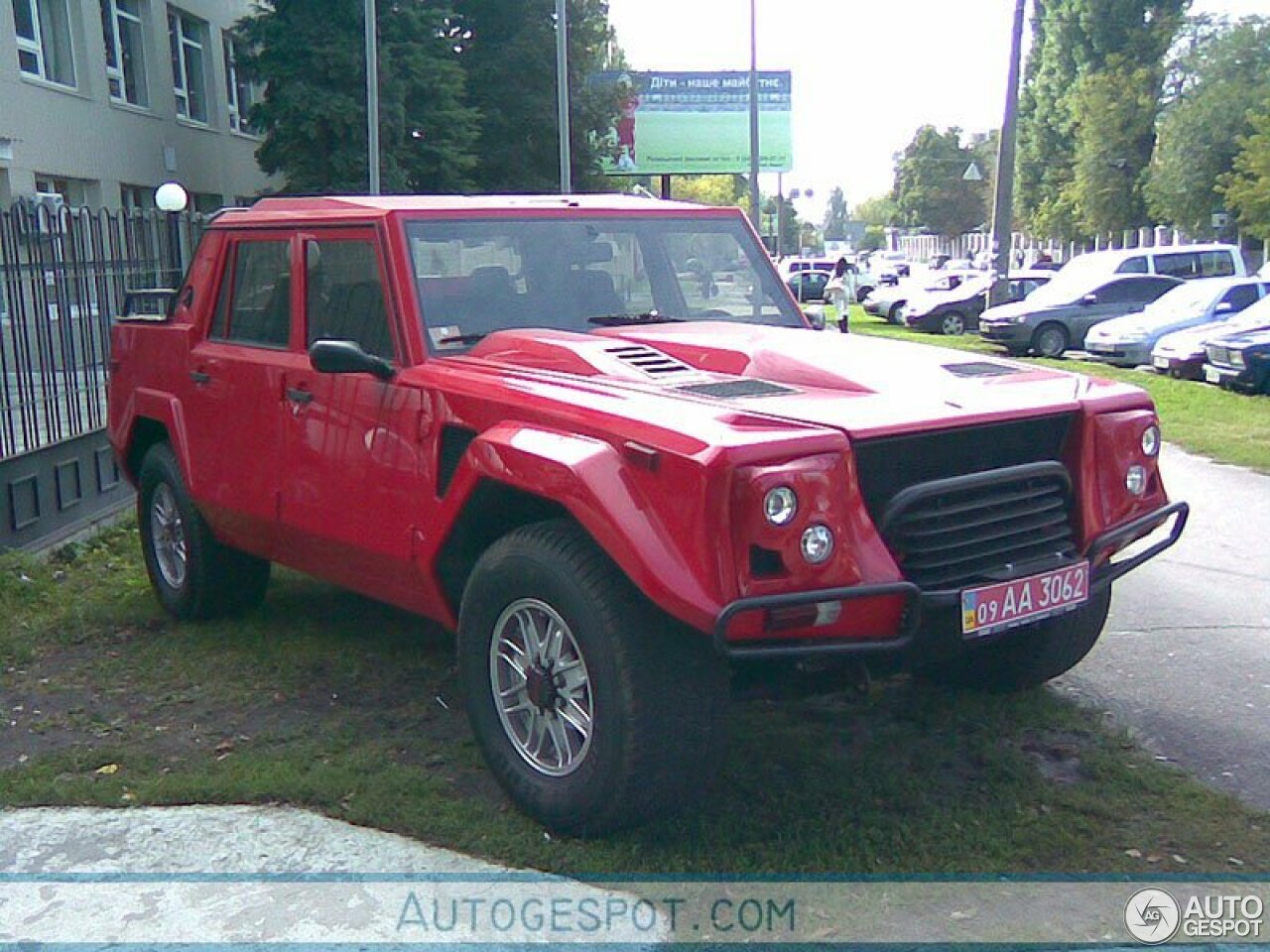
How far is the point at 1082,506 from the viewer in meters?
4.36

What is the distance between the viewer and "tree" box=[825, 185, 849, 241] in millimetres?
145125

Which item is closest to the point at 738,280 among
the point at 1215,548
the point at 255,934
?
the point at 255,934

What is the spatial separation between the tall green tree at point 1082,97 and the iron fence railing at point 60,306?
167ft

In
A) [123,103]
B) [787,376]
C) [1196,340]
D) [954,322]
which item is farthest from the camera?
[954,322]

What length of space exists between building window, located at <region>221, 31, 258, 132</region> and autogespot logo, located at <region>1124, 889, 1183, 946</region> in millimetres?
27144

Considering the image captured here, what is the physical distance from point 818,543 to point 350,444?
6.88 ft

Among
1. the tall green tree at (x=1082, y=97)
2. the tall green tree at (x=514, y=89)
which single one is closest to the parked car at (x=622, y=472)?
the tall green tree at (x=514, y=89)

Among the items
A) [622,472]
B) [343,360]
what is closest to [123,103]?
[343,360]

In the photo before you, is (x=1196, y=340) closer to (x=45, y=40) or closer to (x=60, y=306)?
(x=60, y=306)

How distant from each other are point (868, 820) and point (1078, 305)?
21447 mm

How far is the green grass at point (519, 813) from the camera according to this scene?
4.14 metres

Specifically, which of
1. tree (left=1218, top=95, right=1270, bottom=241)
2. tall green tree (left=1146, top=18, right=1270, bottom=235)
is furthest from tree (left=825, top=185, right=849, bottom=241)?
tree (left=1218, top=95, right=1270, bottom=241)

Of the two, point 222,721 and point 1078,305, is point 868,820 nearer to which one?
point 222,721

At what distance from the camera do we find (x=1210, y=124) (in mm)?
45062
